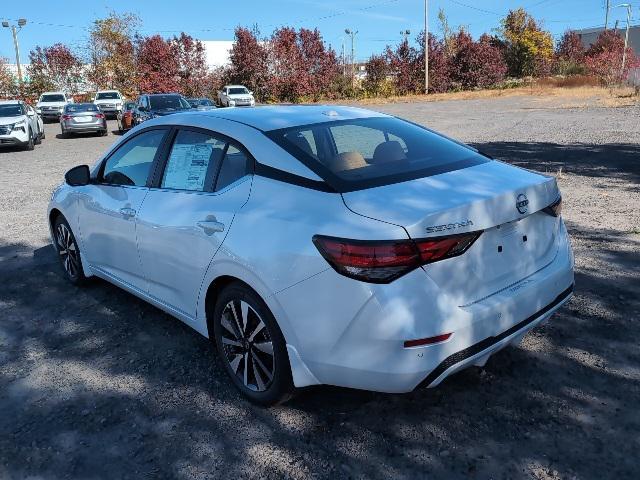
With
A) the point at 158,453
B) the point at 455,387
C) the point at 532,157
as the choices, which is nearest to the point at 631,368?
the point at 455,387

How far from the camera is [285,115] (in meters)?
3.59

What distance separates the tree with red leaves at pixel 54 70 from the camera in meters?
46.2

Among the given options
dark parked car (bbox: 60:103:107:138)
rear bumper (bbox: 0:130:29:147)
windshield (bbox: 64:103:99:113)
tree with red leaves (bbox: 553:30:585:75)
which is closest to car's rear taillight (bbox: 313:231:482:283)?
rear bumper (bbox: 0:130:29:147)

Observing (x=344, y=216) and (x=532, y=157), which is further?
(x=532, y=157)

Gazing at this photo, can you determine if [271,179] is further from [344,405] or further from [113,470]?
[113,470]

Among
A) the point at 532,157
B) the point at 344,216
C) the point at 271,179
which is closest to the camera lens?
the point at 344,216

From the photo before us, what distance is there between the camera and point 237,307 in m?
3.06

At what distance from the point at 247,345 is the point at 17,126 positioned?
1753 cm

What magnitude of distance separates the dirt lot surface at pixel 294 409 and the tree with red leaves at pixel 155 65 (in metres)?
47.2

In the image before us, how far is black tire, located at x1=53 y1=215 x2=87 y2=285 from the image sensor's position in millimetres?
4938

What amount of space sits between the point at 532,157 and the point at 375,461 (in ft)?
32.4

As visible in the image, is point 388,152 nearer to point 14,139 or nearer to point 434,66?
point 14,139

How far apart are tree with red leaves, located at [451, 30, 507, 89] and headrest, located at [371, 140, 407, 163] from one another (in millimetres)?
49618

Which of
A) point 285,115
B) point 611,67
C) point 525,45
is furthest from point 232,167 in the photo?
point 525,45
